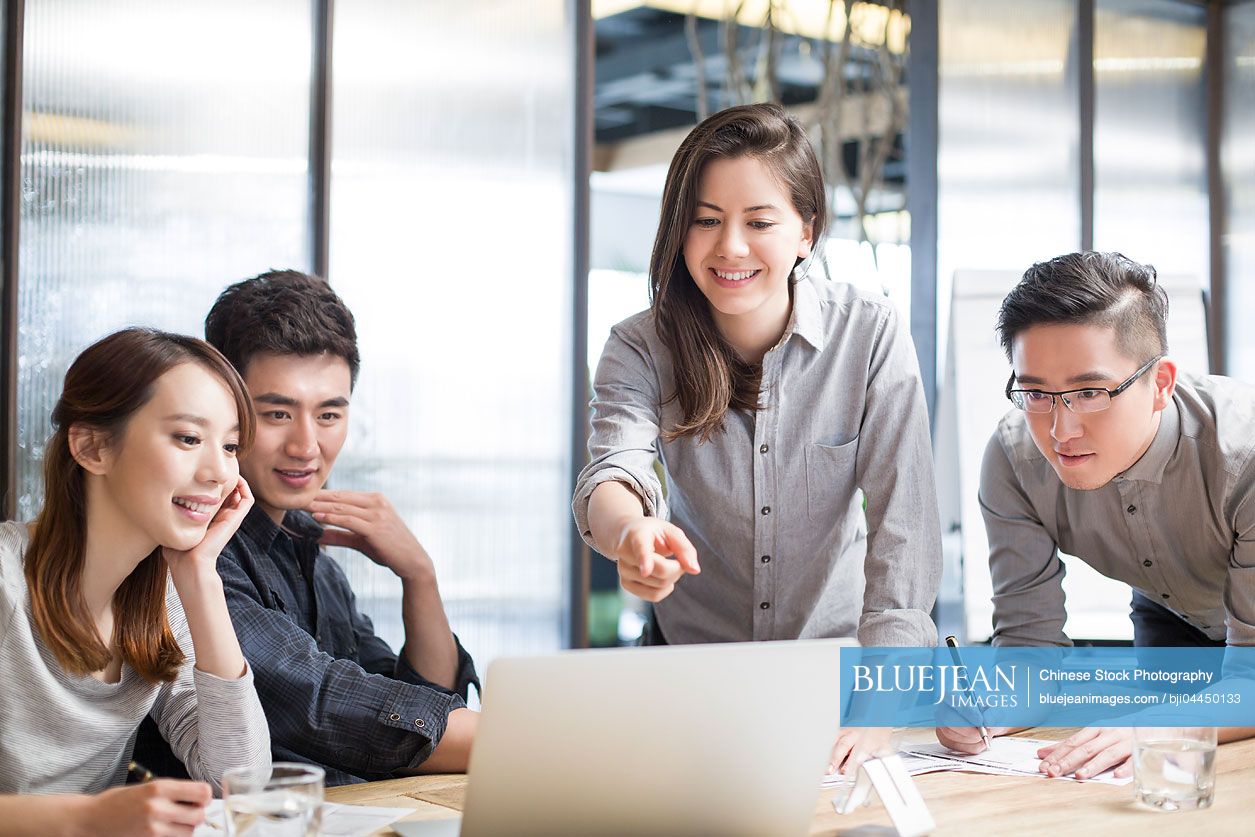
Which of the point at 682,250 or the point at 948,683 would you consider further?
the point at 682,250

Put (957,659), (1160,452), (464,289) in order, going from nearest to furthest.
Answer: (957,659)
(1160,452)
(464,289)

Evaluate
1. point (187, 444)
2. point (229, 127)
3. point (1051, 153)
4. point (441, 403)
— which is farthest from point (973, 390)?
point (187, 444)

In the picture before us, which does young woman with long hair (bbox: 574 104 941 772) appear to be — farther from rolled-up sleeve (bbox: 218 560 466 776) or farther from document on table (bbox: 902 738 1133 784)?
rolled-up sleeve (bbox: 218 560 466 776)

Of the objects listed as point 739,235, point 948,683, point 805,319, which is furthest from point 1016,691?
point 739,235

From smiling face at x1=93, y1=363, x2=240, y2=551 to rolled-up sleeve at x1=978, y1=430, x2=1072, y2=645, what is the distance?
1.22m

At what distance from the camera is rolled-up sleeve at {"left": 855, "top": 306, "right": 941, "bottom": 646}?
1.79 metres

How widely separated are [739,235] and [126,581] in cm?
95

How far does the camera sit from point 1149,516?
2.05 metres

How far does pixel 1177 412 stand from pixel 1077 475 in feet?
0.87

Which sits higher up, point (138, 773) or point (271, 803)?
point (271, 803)

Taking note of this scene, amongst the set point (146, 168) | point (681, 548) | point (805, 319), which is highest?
Result: point (146, 168)

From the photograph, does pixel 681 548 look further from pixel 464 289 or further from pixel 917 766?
pixel 464 289

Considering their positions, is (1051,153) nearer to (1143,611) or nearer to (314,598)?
(1143,611)

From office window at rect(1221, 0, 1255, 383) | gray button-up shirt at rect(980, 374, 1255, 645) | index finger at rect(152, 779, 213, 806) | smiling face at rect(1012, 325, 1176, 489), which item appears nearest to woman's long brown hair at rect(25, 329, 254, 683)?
index finger at rect(152, 779, 213, 806)
